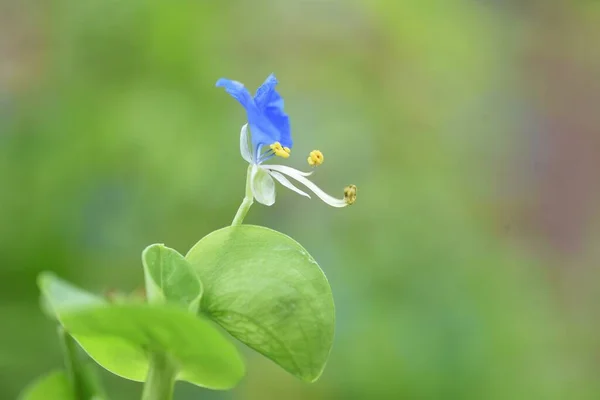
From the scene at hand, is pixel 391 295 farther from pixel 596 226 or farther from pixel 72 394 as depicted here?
pixel 72 394

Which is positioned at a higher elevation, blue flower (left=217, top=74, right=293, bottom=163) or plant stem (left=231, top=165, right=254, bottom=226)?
blue flower (left=217, top=74, right=293, bottom=163)

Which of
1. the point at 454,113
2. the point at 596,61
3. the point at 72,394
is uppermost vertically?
the point at 596,61

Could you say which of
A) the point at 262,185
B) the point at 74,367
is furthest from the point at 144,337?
the point at 262,185

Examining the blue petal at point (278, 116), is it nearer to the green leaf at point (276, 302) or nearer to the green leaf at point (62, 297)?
the green leaf at point (276, 302)

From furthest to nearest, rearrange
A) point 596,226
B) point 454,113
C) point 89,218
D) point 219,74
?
point 596,226
point 454,113
point 219,74
point 89,218

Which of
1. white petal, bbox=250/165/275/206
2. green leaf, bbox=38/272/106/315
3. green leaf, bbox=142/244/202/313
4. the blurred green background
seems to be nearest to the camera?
green leaf, bbox=38/272/106/315

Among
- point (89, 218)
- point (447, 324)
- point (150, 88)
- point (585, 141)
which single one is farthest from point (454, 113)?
point (89, 218)

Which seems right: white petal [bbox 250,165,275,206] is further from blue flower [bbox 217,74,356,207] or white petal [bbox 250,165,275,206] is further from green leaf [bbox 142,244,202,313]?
green leaf [bbox 142,244,202,313]

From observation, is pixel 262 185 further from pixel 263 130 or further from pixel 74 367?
pixel 74 367

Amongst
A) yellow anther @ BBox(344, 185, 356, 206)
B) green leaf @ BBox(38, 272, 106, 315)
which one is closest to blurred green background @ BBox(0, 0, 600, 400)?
yellow anther @ BBox(344, 185, 356, 206)
